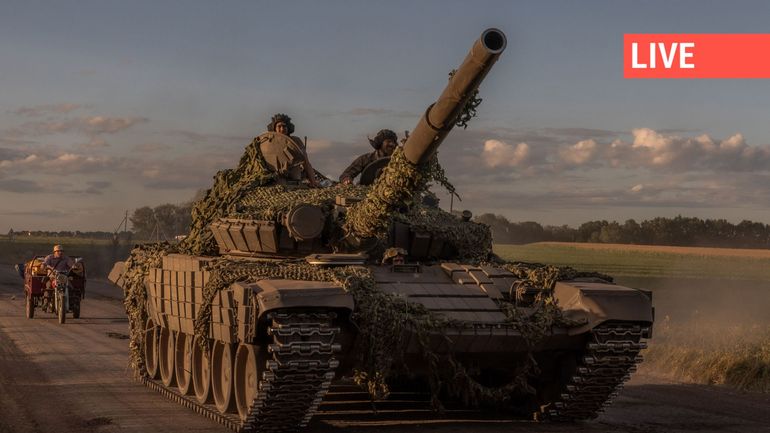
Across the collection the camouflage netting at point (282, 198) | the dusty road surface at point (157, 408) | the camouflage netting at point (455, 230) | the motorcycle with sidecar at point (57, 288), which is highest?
the camouflage netting at point (282, 198)

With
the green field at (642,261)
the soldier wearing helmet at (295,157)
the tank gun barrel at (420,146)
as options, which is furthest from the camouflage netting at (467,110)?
the green field at (642,261)

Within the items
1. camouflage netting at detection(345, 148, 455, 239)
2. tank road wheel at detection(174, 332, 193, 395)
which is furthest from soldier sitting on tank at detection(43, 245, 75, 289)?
camouflage netting at detection(345, 148, 455, 239)

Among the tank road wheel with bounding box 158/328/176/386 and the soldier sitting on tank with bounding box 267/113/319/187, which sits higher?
the soldier sitting on tank with bounding box 267/113/319/187

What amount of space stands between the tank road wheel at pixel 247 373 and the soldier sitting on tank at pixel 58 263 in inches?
652

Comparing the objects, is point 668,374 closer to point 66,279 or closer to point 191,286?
point 191,286

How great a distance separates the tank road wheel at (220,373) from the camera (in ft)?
44.6

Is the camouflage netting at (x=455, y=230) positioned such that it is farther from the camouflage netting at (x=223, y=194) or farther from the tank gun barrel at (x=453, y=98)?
the tank gun barrel at (x=453, y=98)

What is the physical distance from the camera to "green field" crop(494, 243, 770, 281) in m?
50.2

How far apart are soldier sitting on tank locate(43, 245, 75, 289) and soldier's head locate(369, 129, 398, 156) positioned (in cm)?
1462

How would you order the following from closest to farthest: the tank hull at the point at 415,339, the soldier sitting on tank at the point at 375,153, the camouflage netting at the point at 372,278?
the tank hull at the point at 415,339 → the camouflage netting at the point at 372,278 → the soldier sitting on tank at the point at 375,153

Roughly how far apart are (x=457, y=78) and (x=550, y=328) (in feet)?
11.2

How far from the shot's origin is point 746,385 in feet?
55.7

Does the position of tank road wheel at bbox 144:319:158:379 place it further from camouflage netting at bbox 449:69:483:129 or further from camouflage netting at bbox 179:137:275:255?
camouflage netting at bbox 449:69:483:129

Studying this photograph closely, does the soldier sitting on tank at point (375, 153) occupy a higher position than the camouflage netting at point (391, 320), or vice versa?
the soldier sitting on tank at point (375, 153)
